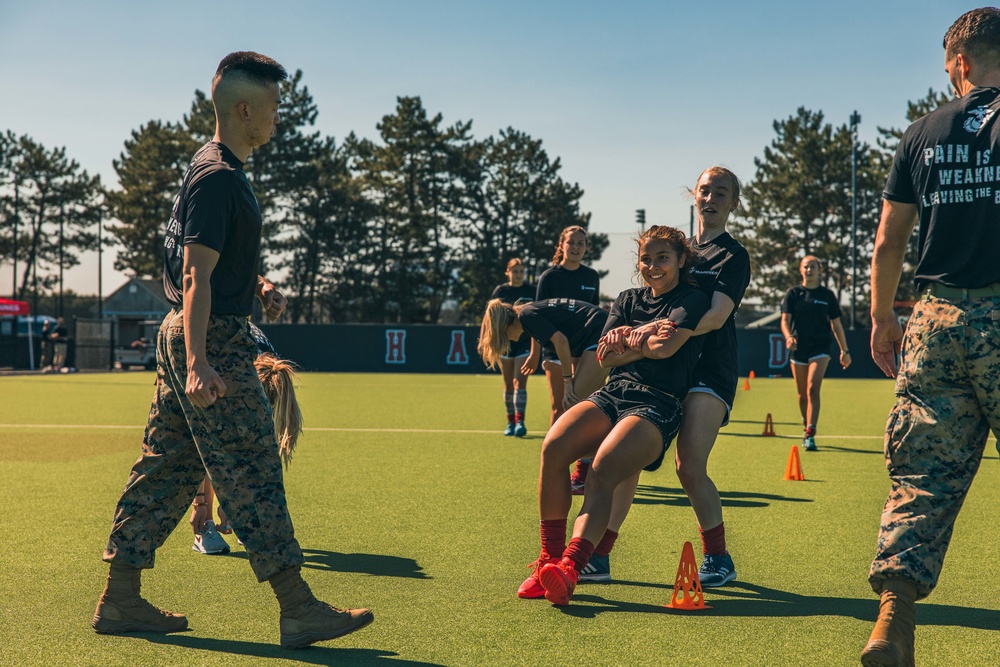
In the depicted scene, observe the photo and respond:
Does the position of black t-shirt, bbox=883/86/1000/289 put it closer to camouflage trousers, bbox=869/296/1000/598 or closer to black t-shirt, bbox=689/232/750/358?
camouflage trousers, bbox=869/296/1000/598

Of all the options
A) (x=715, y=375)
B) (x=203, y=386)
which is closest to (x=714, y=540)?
(x=715, y=375)

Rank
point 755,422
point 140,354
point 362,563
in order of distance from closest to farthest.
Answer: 1. point 362,563
2. point 755,422
3. point 140,354

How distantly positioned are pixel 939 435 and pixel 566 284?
6.50 m

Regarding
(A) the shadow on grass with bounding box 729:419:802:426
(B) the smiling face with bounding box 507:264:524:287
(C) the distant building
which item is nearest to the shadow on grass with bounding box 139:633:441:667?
(B) the smiling face with bounding box 507:264:524:287

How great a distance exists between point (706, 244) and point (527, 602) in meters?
2.13

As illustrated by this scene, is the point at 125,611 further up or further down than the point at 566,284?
further down

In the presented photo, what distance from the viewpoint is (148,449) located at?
4262mm

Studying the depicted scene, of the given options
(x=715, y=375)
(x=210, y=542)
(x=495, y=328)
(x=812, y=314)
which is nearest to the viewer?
(x=715, y=375)

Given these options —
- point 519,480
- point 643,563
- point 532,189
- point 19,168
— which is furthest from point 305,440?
point 19,168

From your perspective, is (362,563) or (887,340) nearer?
(887,340)

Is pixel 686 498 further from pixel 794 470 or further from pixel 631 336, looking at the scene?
pixel 631 336

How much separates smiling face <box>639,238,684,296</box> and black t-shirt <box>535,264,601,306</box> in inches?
185

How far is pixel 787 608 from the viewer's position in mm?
4746

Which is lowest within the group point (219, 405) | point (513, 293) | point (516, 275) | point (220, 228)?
point (219, 405)
